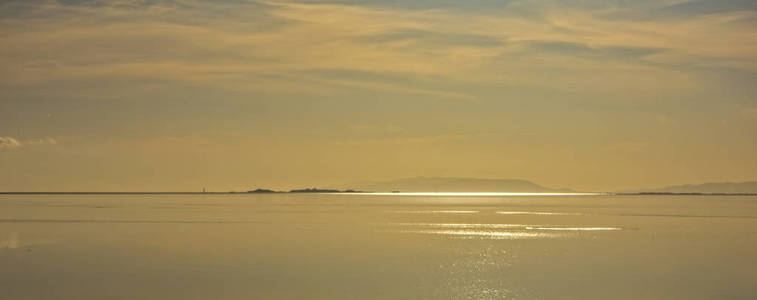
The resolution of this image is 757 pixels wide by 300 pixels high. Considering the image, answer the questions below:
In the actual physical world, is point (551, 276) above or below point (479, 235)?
below

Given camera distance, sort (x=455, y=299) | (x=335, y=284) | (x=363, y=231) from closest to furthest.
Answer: (x=455, y=299), (x=335, y=284), (x=363, y=231)

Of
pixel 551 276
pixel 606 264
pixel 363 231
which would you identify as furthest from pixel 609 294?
pixel 363 231

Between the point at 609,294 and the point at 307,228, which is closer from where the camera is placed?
the point at 609,294

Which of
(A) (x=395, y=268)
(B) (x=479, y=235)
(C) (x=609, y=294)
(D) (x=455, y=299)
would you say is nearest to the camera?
(D) (x=455, y=299)

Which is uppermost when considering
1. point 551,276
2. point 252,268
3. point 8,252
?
point 8,252

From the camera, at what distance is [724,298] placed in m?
31.1

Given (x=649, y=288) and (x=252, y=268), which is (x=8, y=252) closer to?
(x=252, y=268)

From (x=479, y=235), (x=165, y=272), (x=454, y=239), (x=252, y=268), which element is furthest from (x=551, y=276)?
(x=479, y=235)

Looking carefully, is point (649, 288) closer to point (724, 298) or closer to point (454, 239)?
point (724, 298)

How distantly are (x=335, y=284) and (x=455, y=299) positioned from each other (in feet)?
21.2

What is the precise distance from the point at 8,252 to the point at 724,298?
36.9 metres

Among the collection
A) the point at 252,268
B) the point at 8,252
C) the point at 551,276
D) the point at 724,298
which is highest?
the point at 8,252

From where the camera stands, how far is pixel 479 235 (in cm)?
6397

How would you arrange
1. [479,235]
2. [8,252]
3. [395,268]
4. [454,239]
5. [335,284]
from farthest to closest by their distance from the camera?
[479,235], [454,239], [8,252], [395,268], [335,284]
